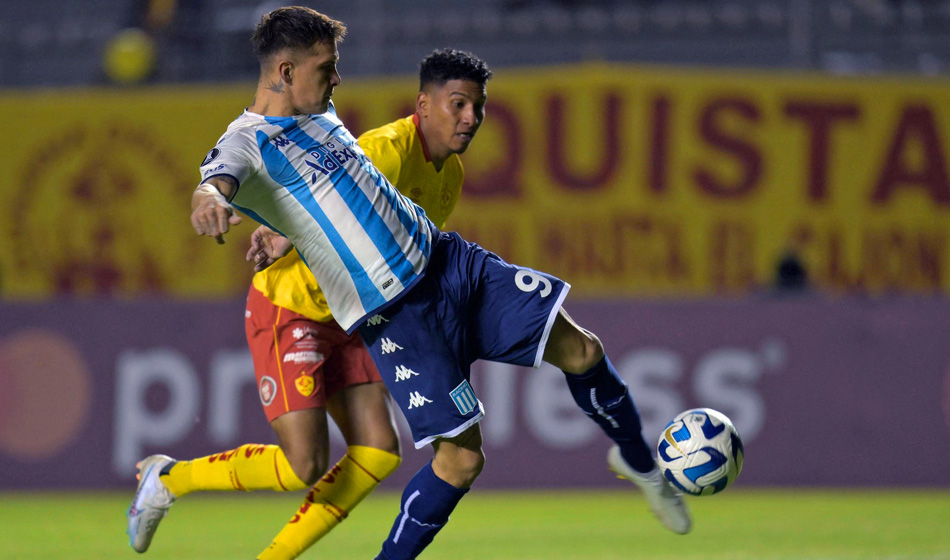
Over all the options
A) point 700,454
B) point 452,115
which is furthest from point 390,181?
Result: point 700,454

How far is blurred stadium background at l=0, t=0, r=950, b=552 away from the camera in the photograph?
11211 millimetres

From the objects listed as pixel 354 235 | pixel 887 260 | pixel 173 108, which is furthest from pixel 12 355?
pixel 887 260

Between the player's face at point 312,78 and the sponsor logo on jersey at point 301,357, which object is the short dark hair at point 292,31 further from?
the sponsor logo on jersey at point 301,357

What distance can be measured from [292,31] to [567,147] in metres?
7.24

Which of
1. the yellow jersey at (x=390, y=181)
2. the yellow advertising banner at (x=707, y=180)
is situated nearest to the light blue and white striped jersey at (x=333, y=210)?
the yellow jersey at (x=390, y=181)

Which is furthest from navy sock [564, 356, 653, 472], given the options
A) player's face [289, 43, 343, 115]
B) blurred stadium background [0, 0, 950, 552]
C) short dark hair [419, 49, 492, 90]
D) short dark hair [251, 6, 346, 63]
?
blurred stadium background [0, 0, 950, 552]

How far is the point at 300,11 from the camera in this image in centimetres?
443

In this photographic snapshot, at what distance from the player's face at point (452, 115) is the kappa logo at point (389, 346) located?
1068 mm

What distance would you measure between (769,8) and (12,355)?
7198 mm

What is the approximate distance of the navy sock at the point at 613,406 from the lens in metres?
4.86

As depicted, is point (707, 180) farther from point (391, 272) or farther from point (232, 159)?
point (232, 159)

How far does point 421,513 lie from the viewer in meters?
4.61

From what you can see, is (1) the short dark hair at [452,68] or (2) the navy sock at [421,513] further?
(1) the short dark hair at [452,68]

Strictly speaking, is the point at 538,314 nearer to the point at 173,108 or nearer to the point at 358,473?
the point at 358,473
